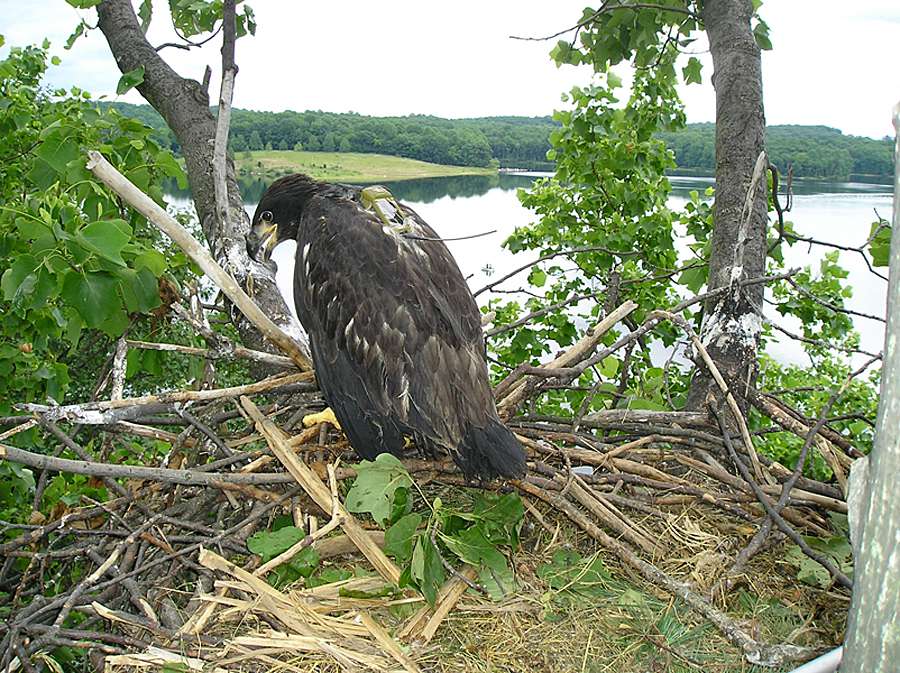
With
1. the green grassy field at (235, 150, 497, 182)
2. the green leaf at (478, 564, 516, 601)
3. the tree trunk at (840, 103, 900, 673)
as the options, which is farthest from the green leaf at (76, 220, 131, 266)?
the tree trunk at (840, 103, 900, 673)

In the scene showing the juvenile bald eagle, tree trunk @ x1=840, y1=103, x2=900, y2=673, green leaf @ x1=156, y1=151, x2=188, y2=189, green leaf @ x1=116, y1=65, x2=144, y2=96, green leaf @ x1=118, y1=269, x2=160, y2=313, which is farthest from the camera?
green leaf @ x1=116, y1=65, x2=144, y2=96

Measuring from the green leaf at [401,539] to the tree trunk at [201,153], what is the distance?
46.1 inches

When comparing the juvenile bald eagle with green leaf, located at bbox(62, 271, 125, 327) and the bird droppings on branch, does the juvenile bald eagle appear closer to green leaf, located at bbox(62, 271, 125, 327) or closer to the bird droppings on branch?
the bird droppings on branch

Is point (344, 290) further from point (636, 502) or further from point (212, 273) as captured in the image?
point (636, 502)

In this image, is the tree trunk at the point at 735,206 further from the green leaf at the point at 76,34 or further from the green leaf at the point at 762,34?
the green leaf at the point at 76,34

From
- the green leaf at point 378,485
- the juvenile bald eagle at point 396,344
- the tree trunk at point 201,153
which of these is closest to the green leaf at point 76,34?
the tree trunk at point 201,153

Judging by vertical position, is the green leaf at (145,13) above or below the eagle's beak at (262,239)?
above

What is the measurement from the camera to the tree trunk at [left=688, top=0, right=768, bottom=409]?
3.47 metres

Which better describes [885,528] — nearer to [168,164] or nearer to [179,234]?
[179,234]

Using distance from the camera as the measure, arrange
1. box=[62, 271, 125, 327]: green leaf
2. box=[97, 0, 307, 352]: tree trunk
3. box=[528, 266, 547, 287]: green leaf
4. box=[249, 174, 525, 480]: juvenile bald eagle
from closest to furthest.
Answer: box=[62, 271, 125, 327]: green leaf, box=[249, 174, 525, 480]: juvenile bald eagle, box=[97, 0, 307, 352]: tree trunk, box=[528, 266, 547, 287]: green leaf

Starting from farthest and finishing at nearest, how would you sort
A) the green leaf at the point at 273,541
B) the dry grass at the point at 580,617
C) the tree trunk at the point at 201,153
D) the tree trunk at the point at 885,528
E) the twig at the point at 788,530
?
1. the tree trunk at the point at 201,153
2. the green leaf at the point at 273,541
3. the twig at the point at 788,530
4. the dry grass at the point at 580,617
5. the tree trunk at the point at 885,528

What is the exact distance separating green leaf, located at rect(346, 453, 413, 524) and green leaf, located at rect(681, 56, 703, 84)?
11.4 ft

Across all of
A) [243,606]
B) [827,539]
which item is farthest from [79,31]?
[827,539]

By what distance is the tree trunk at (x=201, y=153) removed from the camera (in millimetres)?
3750
